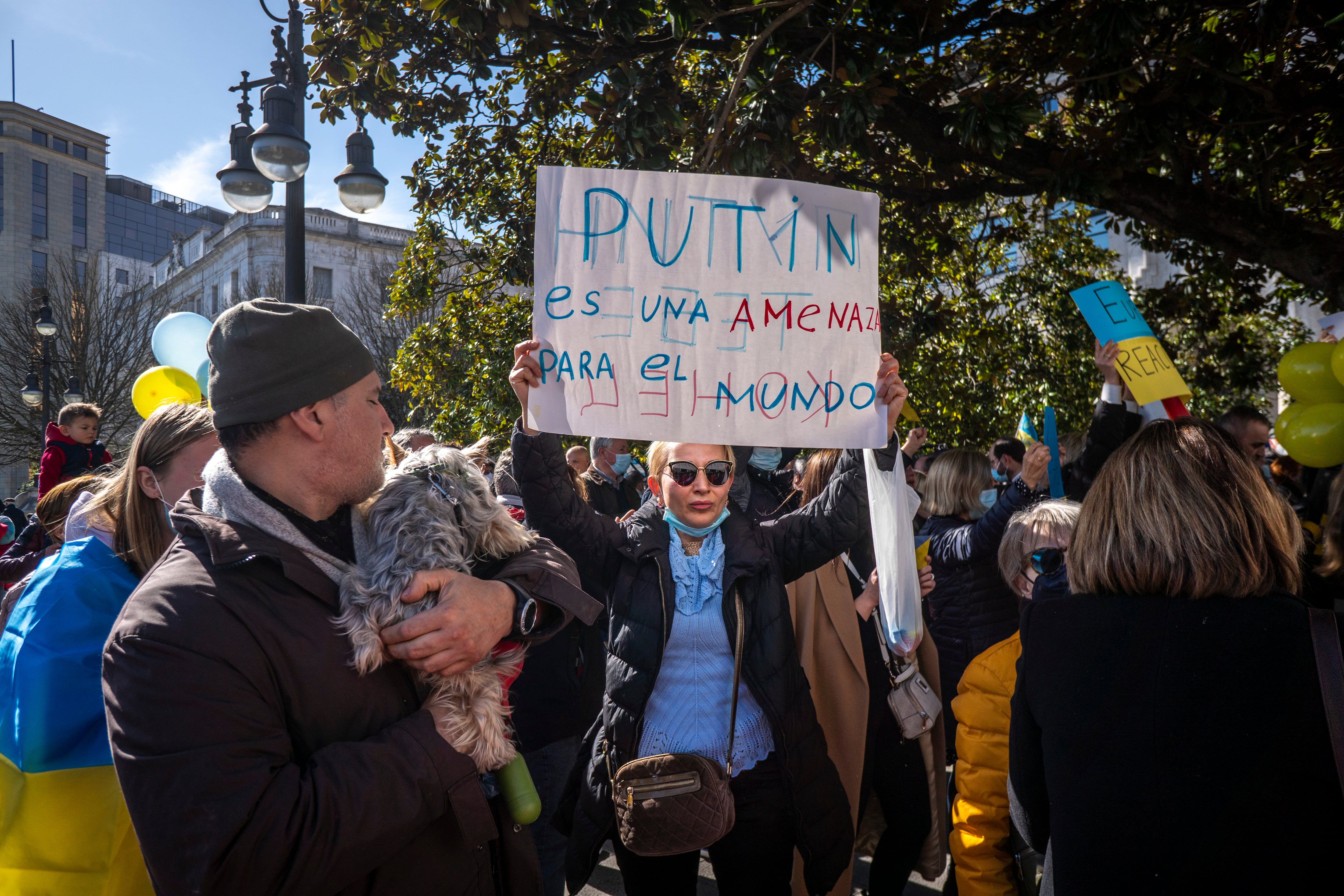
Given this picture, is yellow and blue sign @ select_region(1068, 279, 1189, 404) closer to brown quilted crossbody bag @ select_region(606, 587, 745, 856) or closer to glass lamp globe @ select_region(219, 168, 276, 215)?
brown quilted crossbody bag @ select_region(606, 587, 745, 856)

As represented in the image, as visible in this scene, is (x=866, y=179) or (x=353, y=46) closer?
(x=353, y=46)

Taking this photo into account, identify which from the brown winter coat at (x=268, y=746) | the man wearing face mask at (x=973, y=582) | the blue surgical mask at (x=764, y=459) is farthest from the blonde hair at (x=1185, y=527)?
the blue surgical mask at (x=764, y=459)

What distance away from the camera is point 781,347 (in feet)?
8.29

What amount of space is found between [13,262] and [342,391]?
50.1 meters

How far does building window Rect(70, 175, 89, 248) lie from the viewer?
143 ft

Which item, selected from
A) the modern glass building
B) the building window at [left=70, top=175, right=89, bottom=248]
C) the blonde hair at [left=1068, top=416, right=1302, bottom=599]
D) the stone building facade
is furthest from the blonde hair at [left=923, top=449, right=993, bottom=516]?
the modern glass building

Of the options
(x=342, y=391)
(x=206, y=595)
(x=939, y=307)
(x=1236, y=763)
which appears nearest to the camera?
(x=206, y=595)

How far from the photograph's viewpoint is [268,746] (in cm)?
138

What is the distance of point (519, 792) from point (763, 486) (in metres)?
2.76

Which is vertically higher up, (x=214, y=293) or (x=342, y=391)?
(x=214, y=293)

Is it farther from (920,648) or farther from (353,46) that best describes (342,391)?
(353,46)

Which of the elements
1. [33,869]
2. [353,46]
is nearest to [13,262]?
[353,46]

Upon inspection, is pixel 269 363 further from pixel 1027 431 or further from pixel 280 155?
pixel 280 155

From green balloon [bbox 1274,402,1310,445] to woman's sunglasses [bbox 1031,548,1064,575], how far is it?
1.99 metres
